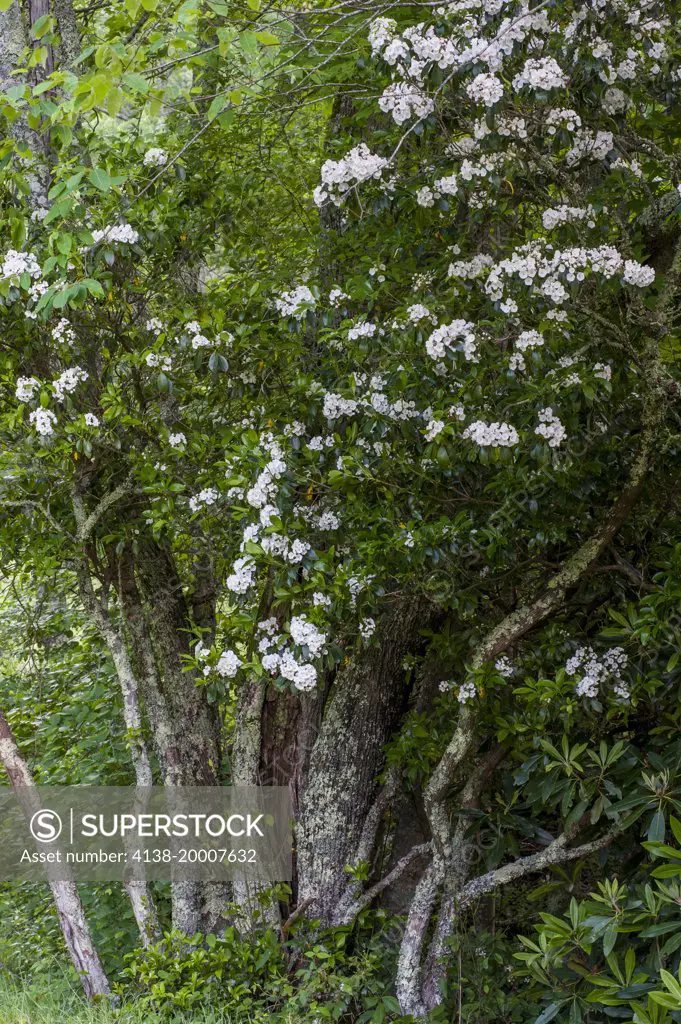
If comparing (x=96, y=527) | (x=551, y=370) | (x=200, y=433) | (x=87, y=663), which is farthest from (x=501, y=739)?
(x=87, y=663)

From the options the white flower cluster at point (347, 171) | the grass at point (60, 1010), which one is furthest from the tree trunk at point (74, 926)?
the white flower cluster at point (347, 171)

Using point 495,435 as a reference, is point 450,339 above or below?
above

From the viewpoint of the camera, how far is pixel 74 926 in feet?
15.3

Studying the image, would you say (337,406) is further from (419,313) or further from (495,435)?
(495,435)

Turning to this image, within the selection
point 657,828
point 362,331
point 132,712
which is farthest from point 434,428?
point 132,712

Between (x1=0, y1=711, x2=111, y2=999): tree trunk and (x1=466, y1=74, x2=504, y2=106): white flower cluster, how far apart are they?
3459mm

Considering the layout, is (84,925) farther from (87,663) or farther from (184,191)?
(184,191)

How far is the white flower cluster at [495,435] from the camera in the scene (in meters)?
3.14

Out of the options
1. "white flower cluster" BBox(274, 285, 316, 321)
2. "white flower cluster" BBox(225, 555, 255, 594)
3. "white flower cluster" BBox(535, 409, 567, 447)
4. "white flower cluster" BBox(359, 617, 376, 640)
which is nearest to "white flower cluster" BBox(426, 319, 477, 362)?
"white flower cluster" BBox(535, 409, 567, 447)

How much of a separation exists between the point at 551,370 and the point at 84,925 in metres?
3.35

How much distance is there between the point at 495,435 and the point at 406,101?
42.2 inches

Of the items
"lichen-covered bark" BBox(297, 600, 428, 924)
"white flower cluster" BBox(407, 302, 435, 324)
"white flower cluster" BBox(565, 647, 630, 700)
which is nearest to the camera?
"white flower cluster" BBox(407, 302, 435, 324)

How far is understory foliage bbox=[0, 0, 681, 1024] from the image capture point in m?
3.22

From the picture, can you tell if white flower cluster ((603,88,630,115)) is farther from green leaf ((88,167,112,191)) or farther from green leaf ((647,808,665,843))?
green leaf ((647,808,665,843))
